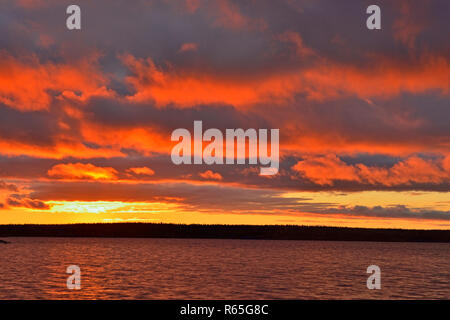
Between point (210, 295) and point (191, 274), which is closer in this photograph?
point (210, 295)

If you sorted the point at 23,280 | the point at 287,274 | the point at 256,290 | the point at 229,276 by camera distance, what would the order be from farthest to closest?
1. the point at 287,274
2. the point at 229,276
3. the point at 23,280
4. the point at 256,290

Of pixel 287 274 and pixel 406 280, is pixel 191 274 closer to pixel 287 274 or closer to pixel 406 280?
pixel 287 274

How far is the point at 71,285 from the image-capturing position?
56469mm
